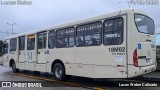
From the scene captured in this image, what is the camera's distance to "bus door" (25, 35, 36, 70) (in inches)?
654

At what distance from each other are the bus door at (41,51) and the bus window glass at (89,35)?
10.8ft

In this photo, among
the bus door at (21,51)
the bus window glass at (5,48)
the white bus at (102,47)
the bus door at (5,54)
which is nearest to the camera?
the white bus at (102,47)

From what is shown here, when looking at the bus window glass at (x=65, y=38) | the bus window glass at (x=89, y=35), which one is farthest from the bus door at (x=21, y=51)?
the bus window glass at (x=89, y=35)

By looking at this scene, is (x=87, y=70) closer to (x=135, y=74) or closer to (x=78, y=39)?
(x=78, y=39)

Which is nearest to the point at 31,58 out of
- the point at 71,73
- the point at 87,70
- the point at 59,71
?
the point at 59,71

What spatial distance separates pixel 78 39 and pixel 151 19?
11.3ft

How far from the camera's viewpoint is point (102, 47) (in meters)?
11.3

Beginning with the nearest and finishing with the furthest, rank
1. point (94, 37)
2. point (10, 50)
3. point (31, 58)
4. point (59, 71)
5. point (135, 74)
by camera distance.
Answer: point (135, 74)
point (94, 37)
point (59, 71)
point (31, 58)
point (10, 50)

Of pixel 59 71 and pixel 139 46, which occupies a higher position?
pixel 139 46

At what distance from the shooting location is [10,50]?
2067 cm

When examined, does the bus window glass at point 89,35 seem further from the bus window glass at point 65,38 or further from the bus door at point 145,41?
the bus door at point 145,41

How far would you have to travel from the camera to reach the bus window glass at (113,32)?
10545mm

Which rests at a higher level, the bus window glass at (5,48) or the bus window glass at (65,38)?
the bus window glass at (65,38)

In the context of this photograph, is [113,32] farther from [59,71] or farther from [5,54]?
[5,54]
